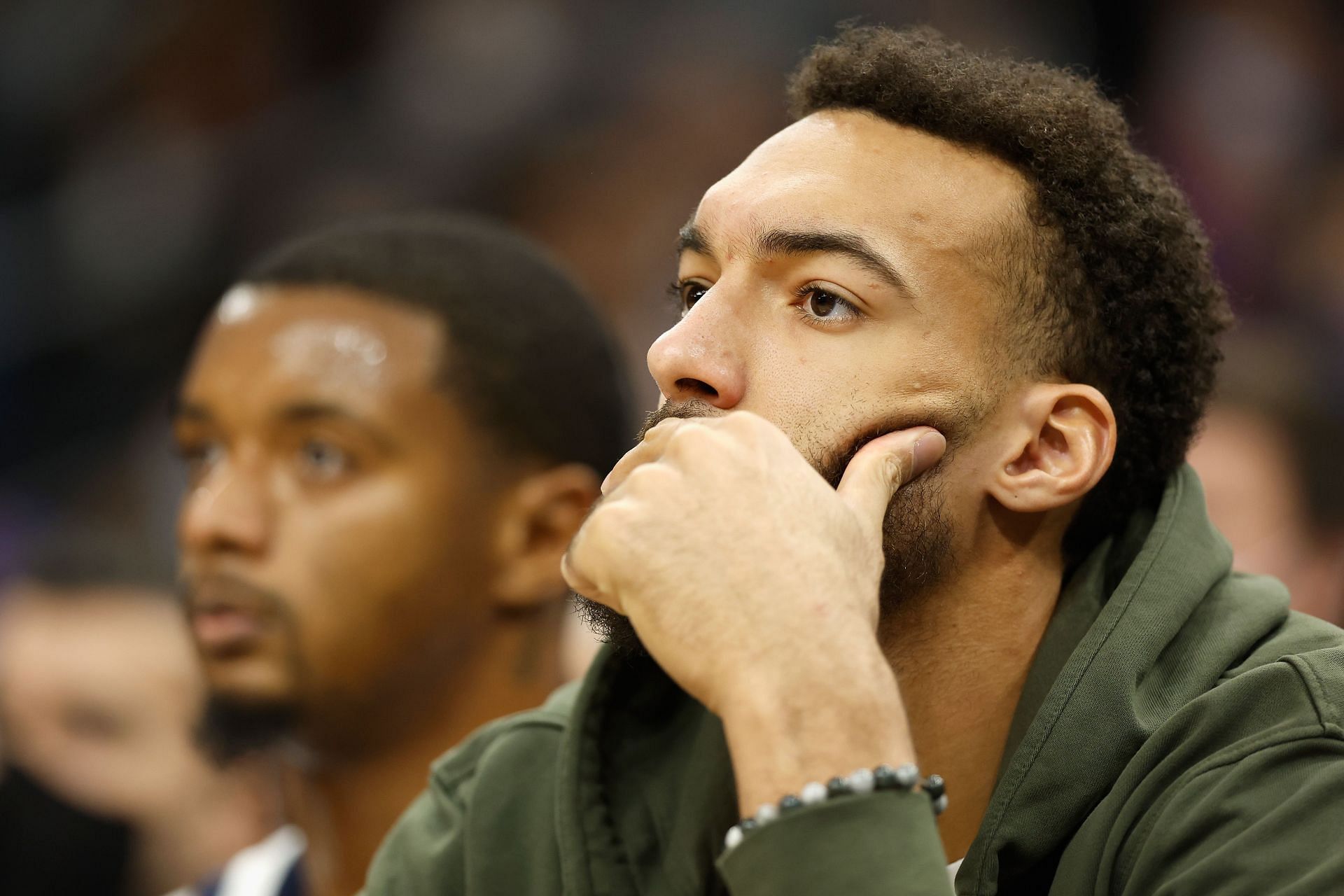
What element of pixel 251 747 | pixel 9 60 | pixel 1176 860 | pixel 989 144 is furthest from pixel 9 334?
pixel 1176 860

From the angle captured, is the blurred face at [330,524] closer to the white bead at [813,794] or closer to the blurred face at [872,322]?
the blurred face at [872,322]

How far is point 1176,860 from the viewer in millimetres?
1711

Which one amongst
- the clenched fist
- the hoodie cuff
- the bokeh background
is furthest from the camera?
the bokeh background

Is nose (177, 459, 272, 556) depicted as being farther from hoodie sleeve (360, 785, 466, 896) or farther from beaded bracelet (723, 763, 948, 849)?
beaded bracelet (723, 763, 948, 849)

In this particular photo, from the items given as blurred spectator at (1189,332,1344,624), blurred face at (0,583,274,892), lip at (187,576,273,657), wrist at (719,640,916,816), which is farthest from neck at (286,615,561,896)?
blurred spectator at (1189,332,1344,624)

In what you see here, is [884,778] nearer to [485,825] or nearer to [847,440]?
[847,440]

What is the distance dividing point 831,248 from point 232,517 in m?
1.37

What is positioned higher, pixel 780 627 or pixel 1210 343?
pixel 1210 343

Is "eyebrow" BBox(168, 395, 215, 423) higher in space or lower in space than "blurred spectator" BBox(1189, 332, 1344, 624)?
higher

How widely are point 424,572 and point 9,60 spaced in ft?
11.6

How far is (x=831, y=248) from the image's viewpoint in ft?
6.77

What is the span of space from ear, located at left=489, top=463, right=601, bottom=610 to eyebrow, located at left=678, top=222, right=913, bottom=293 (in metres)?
1.05

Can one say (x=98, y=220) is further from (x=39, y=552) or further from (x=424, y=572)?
(x=424, y=572)

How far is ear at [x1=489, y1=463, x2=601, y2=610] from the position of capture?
3006 millimetres
